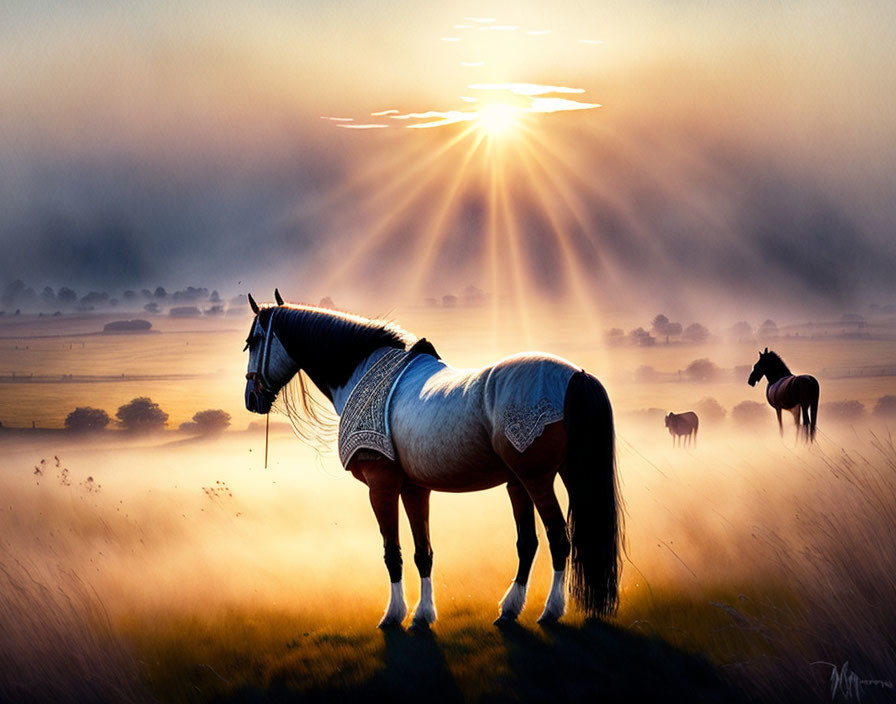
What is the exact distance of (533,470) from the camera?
916cm

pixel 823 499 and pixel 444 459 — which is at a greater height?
pixel 444 459

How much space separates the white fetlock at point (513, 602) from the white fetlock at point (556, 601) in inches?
11.2

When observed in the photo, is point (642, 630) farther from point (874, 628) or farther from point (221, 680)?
point (221, 680)

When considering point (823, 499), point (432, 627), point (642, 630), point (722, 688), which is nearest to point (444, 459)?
point (432, 627)

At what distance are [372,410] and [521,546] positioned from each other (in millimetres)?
1811

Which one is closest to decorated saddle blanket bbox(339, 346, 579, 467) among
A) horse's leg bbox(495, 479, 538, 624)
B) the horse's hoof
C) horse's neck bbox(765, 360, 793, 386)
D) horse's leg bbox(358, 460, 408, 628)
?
horse's leg bbox(358, 460, 408, 628)

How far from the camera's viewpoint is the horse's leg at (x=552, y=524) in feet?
30.3

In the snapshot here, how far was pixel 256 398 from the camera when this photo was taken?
11180 mm

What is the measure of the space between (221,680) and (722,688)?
13.1 ft

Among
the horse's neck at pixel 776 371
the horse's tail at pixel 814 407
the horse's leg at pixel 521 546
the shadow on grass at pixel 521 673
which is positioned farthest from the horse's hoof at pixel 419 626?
the horse's neck at pixel 776 371
